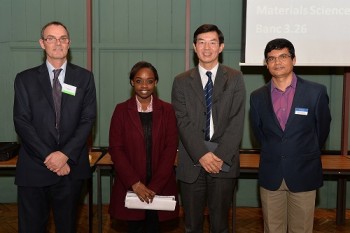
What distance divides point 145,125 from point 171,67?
1779 mm

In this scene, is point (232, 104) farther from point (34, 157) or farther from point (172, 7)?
point (172, 7)

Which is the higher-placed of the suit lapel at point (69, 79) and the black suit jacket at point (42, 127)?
the suit lapel at point (69, 79)

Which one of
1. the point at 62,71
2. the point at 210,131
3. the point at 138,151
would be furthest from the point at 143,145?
the point at 62,71

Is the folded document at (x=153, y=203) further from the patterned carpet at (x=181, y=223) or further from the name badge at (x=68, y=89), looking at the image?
the patterned carpet at (x=181, y=223)

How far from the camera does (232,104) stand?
9.14 ft

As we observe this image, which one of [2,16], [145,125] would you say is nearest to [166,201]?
[145,125]

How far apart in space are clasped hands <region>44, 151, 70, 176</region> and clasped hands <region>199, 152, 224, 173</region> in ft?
2.78

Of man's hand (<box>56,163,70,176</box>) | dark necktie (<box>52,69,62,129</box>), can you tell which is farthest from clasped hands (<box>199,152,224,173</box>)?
dark necktie (<box>52,69,62,129</box>)

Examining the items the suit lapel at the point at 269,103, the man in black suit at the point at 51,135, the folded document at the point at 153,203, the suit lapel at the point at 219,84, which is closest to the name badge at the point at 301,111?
the suit lapel at the point at 269,103

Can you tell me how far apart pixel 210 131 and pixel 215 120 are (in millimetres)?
81

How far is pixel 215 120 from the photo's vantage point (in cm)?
276

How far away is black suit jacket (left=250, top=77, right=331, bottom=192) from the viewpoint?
255cm

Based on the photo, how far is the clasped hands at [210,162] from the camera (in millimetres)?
2672

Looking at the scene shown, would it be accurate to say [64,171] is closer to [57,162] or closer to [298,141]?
[57,162]
